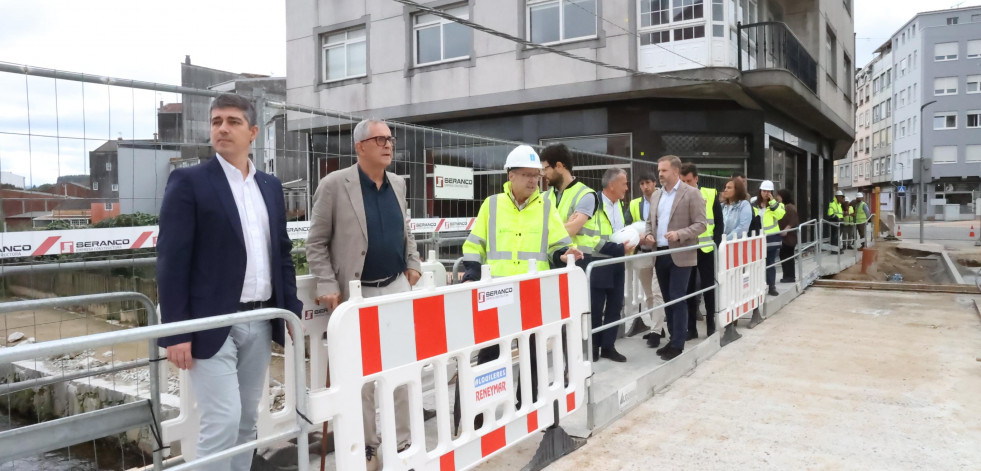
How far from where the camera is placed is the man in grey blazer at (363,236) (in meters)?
3.39

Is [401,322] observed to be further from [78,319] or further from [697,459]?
[78,319]

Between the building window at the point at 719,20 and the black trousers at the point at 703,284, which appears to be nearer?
the black trousers at the point at 703,284

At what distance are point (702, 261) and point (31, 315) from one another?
19.4 ft

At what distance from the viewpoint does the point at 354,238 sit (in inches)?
135

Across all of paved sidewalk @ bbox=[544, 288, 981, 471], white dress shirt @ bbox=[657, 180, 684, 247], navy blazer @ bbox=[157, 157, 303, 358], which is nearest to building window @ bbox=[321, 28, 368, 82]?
white dress shirt @ bbox=[657, 180, 684, 247]

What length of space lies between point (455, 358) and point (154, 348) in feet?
4.66

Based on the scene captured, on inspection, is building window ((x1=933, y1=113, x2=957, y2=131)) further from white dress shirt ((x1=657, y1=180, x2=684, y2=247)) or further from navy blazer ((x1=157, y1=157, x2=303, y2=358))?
navy blazer ((x1=157, y1=157, x2=303, y2=358))

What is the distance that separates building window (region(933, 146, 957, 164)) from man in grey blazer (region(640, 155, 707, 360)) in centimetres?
6532

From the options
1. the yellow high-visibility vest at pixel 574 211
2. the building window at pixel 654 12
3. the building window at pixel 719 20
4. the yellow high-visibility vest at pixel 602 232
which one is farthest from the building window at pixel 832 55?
the yellow high-visibility vest at pixel 574 211

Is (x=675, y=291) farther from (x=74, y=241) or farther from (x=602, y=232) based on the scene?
(x=74, y=241)

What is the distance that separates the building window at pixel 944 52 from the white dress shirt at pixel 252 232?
7247 cm

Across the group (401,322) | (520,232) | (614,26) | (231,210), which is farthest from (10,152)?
(614,26)

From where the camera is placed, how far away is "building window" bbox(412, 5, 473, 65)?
16.8 m

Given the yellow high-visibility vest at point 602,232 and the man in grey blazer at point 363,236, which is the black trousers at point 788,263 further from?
the man in grey blazer at point 363,236
